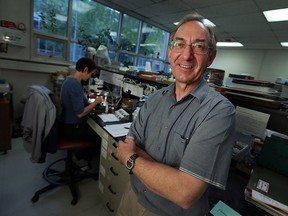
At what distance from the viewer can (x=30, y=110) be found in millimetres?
1511

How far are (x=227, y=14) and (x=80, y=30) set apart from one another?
10.6 ft

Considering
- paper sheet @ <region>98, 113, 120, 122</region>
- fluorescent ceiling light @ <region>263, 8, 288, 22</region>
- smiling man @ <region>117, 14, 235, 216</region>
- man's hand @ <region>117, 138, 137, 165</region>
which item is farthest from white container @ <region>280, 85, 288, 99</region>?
fluorescent ceiling light @ <region>263, 8, 288, 22</region>

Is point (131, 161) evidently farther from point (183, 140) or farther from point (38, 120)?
point (38, 120)

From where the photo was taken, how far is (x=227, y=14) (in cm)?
356

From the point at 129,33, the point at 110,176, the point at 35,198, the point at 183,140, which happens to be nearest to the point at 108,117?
the point at 110,176

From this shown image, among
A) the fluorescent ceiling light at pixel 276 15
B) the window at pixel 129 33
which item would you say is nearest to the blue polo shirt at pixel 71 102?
the window at pixel 129 33

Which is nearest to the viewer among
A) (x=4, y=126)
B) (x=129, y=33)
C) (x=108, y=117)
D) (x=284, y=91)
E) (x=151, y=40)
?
(x=284, y=91)

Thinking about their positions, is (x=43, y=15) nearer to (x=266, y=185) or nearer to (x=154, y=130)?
(x=154, y=130)

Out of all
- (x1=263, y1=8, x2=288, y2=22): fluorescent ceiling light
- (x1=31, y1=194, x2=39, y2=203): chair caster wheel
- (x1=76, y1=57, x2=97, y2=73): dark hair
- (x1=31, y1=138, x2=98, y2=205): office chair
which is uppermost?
(x1=263, y1=8, x2=288, y2=22): fluorescent ceiling light

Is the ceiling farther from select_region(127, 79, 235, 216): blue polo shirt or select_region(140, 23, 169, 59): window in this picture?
select_region(127, 79, 235, 216): blue polo shirt

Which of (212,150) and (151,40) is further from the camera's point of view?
(151,40)

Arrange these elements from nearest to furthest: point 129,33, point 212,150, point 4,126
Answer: point 212,150
point 4,126
point 129,33

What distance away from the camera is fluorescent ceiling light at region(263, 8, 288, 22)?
9.91 feet

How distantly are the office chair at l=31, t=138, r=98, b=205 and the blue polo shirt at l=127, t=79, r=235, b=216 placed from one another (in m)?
0.97
